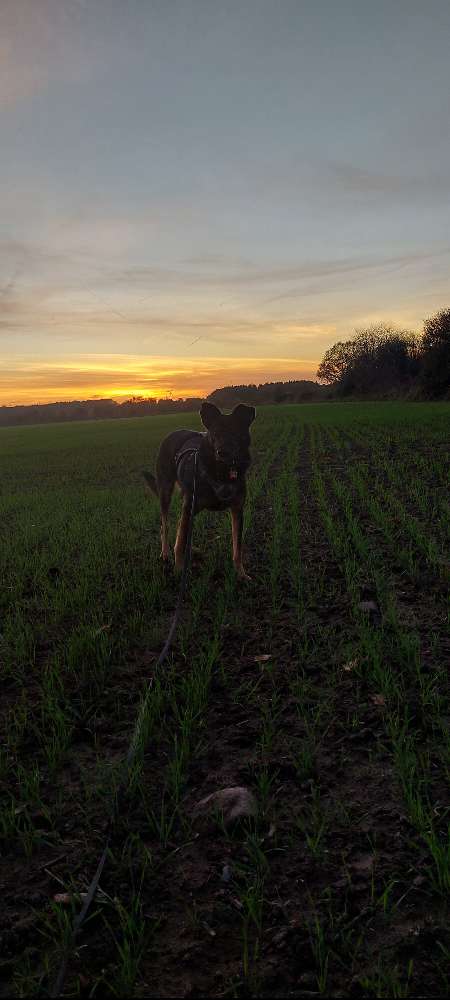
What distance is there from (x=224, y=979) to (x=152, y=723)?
5.34 feet

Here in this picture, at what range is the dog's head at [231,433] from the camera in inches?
213

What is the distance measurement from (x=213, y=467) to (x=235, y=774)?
3.46 meters

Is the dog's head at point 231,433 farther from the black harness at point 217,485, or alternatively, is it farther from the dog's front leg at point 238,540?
the dog's front leg at point 238,540

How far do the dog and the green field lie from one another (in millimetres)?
709

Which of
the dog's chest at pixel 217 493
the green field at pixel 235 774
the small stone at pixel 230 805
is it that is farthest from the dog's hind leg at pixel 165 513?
the small stone at pixel 230 805

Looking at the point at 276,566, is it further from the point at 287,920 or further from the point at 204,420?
the point at 287,920

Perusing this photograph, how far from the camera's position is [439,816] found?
253 centimetres

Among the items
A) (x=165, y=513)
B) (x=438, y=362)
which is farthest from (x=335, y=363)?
(x=165, y=513)

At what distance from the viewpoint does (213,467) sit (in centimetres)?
584

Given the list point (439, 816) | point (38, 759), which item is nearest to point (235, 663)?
point (38, 759)

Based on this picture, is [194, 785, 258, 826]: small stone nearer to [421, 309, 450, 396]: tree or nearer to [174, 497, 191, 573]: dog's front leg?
[174, 497, 191, 573]: dog's front leg

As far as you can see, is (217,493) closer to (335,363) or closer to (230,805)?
(230,805)

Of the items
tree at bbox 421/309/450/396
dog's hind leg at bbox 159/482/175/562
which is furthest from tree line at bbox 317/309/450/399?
dog's hind leg at bbox 159/482/175/562

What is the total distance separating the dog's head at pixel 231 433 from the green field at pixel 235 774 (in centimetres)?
145
